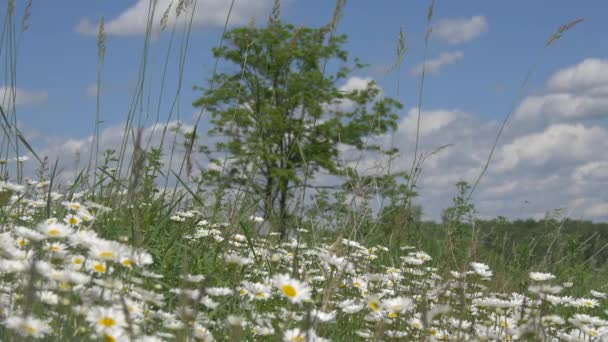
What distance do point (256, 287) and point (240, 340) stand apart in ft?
0.71

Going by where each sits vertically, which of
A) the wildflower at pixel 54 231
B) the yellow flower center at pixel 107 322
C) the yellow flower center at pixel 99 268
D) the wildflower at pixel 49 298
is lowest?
the yellow flower center at pixel 107 322

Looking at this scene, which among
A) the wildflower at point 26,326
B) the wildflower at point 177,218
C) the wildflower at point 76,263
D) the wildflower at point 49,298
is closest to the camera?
the wildflower at point 26,326

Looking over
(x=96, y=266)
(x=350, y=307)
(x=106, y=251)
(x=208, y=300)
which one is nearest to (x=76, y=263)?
(x=96, y=266)

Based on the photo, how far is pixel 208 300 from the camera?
2320mm

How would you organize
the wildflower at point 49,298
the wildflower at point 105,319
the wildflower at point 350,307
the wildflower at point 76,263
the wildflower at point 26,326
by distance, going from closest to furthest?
the wildflower at point 26,326 → the wildflower at point 105,319 → the wildflower at point 49,298 → the wildflower at point 76,263 → the wildflower at point 350,307

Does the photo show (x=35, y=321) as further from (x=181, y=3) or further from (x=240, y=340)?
(x=181, y=3)

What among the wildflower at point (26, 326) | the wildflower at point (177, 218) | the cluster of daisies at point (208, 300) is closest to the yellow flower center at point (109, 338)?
the cluster of daisies at point (208, 300)

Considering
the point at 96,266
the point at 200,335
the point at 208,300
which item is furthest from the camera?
the point at 208,300

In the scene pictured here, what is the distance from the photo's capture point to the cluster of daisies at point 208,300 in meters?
1.87

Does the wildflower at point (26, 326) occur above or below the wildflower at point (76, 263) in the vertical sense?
below

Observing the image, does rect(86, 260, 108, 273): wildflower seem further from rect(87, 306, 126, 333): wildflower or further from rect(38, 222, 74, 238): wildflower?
rect(87, 306, 126, 333): wildflower

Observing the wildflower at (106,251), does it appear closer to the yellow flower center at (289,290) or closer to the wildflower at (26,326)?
the wildflower at (26,326)

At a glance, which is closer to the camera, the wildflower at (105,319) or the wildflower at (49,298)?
the wildflower at (105,319)

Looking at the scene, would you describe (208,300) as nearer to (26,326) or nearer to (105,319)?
(105,319)
